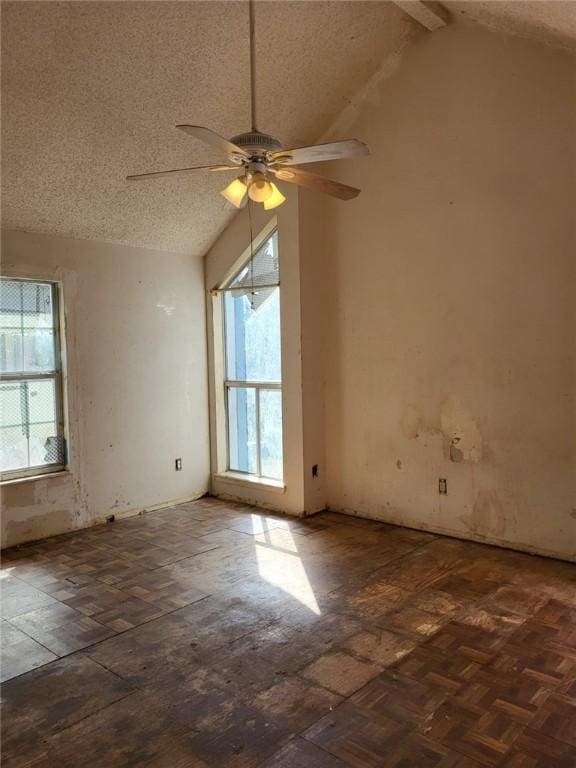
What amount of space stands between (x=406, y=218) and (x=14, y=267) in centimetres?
295

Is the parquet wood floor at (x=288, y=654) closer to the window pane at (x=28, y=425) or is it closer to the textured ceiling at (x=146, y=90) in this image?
the window pane at (x=28, y=425)

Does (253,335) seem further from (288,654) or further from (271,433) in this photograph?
(288,654)

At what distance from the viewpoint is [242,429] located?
548 cm

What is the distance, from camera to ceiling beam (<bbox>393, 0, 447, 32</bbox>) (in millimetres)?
3783

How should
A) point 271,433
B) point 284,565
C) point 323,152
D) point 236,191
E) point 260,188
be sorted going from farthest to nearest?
point 271,433 → point 284,565 → point 236,191 → point 260,188 → point 323,152

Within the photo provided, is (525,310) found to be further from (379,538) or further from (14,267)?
(14,267)

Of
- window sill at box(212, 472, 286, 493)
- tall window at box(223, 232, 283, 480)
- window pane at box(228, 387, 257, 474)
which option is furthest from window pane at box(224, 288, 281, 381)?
window sill at box(212, 472, 286, 493)

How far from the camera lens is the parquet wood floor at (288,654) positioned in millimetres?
2090

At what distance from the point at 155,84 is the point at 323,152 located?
5.55 feet

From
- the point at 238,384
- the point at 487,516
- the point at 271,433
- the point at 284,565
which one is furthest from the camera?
the point at 238,384

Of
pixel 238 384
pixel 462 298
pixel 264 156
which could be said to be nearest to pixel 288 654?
pixel 264 156

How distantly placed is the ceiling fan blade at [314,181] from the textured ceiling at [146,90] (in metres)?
1.25

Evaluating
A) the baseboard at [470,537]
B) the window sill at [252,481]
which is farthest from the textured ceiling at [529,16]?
the window sill at [252,481]

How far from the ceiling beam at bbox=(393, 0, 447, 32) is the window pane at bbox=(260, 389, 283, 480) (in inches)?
117
